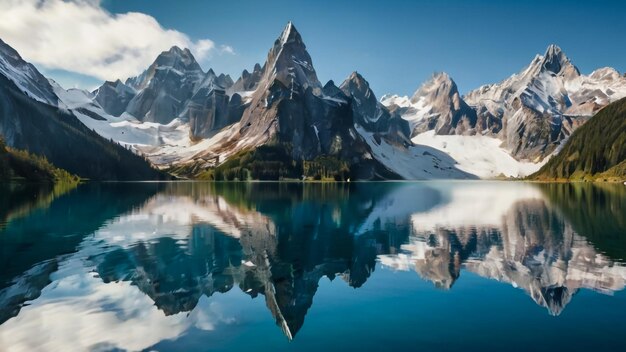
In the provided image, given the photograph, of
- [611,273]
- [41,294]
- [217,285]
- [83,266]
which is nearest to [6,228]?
[83,266]

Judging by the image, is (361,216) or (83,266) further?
(361,216)

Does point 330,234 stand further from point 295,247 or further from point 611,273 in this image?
point 611,273

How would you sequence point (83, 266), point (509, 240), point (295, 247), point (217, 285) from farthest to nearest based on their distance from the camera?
point (509, 240) → point (295, 247) → point (83, 266) → point (217, 285)

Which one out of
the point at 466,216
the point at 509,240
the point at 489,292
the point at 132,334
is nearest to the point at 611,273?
the point at 489,292

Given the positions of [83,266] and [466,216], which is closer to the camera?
[83,266]

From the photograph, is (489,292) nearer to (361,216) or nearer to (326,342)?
(326,342)

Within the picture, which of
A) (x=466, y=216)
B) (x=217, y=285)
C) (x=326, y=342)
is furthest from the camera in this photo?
(x=466, y=216)

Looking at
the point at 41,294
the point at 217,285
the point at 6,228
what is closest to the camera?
the point at 41,294
